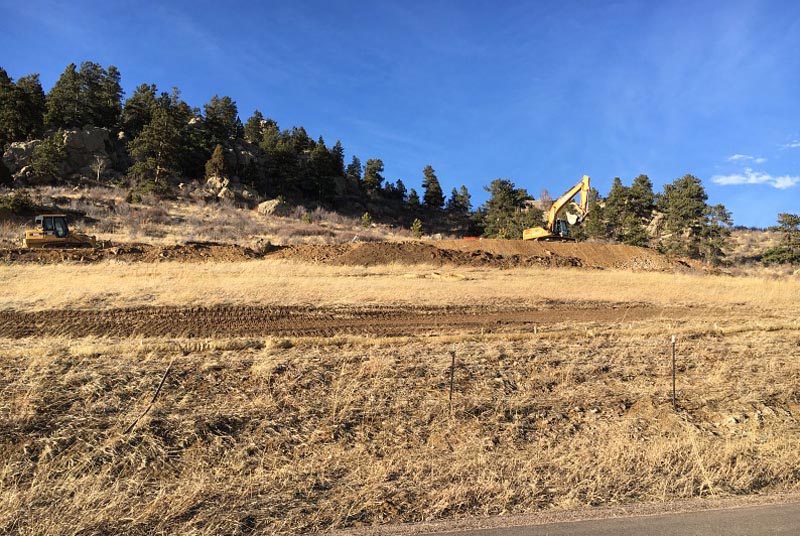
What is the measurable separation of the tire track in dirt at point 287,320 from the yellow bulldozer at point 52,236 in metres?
16.9

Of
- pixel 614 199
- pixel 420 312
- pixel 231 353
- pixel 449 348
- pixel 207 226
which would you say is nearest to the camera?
pixel 231 353

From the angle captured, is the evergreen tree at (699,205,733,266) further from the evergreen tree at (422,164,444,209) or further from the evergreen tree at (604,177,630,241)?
the evergreen tree at (422,164,444,209)

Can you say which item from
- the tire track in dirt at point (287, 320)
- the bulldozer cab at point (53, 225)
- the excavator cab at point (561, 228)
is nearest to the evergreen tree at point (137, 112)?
the bulldozer cab at point (53, 225)

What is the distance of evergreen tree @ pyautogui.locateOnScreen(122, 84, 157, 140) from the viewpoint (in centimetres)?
7256

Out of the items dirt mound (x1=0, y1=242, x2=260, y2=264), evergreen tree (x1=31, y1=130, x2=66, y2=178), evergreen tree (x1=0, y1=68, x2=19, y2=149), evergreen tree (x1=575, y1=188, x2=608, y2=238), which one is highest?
evergreen tree (x1=0, y1=68, x2=19, y2=149)

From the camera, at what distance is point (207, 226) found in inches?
1702

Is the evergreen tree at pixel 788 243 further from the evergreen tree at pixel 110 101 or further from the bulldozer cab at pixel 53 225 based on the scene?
the evergreen tree at pixel 110 101

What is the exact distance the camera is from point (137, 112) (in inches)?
2908

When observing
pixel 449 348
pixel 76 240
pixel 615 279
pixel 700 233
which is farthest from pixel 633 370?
pixel 700 233

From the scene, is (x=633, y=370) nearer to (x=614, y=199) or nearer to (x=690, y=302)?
(x=690, y=302)

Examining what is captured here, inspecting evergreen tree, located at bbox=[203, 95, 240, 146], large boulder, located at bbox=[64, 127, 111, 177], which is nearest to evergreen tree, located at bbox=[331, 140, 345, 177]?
evergreen tree, located at bbox=[203, 95, 240, 146]

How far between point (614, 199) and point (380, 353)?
202 ft

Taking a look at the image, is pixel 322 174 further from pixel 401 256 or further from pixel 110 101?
pixel 401 256

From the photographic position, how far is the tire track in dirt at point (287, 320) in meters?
12.8
